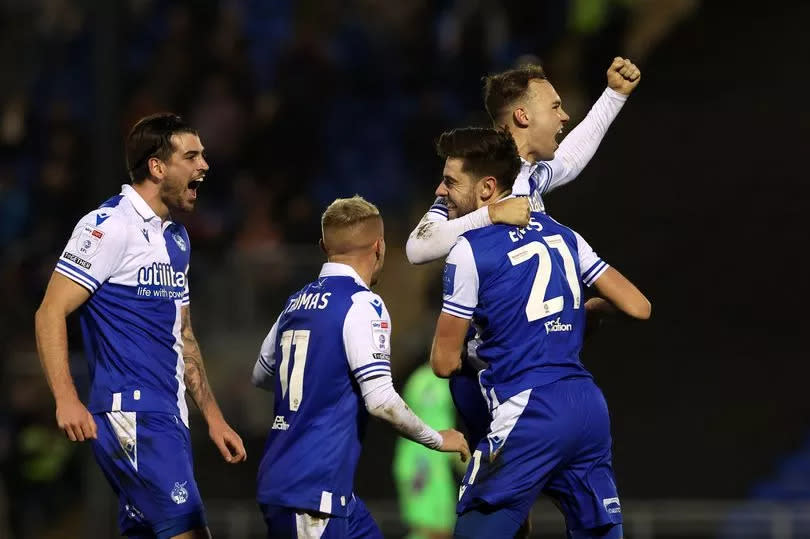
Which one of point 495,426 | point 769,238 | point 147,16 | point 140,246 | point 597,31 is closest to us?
point 495,426

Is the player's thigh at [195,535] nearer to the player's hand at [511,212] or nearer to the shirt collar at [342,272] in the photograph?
the shirt collar at [342,272]

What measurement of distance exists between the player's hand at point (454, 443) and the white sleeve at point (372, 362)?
0.10 metres

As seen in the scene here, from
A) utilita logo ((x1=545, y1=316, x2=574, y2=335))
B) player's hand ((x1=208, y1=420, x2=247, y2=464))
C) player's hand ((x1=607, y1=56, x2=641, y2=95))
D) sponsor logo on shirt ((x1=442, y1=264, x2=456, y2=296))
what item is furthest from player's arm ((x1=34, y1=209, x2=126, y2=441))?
player's hand ((x1=607, y1=56, x2=641, y2=95))

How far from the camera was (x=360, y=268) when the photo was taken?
4867 millimetres

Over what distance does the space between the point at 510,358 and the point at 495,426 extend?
0.81ft

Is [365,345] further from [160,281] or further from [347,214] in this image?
[160,281]

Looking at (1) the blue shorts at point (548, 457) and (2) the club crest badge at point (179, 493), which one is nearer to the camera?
(1) the blue shorts at point (548, 457)

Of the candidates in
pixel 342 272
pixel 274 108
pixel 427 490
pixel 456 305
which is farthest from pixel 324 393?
pixel 274 108

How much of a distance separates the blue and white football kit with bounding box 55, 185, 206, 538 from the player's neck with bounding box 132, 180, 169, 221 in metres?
0.10

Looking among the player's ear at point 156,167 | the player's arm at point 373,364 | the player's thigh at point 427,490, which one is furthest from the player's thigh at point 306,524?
the player's thigh at point 427,490

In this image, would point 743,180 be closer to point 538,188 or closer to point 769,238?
point 769,238

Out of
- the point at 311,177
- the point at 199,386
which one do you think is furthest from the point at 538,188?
the point at 311,177

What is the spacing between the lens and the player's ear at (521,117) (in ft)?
17.3

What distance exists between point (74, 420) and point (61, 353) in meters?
0.27
